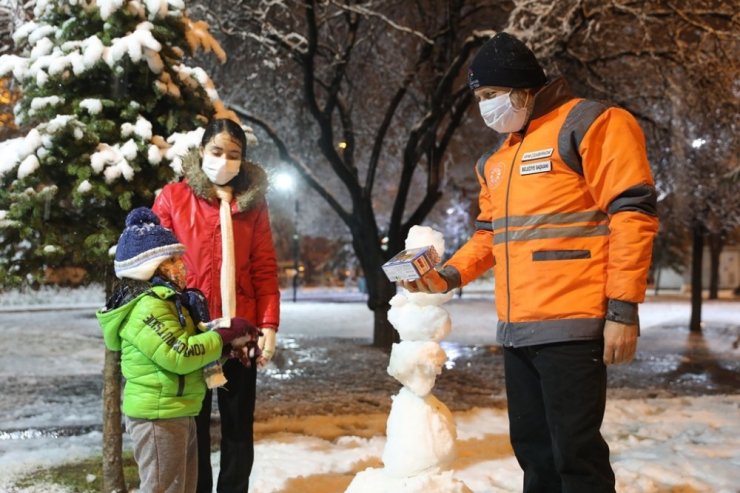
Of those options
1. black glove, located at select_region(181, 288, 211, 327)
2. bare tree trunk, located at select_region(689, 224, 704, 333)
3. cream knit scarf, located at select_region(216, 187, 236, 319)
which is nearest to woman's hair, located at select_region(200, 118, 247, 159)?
cream knit scarf, located at select_region(216, 187, 236, 319)

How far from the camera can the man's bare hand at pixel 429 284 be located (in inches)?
116

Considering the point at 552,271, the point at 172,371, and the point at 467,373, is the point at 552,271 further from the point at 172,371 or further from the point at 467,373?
the point at 467,373

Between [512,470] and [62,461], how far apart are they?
340cm

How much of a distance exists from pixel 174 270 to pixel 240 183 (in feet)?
2.31

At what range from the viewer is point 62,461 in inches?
198

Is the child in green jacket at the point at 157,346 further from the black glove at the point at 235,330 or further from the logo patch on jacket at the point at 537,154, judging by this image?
the logo patch on jacket at the point at 537,154

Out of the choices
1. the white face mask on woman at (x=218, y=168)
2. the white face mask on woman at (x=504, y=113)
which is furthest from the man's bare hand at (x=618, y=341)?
the white face mask on woman at (x=218, y=168)

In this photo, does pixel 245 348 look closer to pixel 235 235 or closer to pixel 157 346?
pixel 157 346

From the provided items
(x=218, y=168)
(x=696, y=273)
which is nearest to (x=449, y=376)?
(x=218, y=168)

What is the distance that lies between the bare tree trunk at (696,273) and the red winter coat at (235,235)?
1333 cm

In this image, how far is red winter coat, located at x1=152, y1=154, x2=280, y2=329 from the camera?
3.44m

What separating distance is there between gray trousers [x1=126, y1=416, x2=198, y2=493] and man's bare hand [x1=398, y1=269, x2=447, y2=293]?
4.11ft

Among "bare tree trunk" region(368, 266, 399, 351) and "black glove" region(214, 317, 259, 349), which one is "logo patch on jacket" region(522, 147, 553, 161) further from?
"bare tree trunk" region(368, 266, 399, 351)

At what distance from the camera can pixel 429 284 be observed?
9.69ft
